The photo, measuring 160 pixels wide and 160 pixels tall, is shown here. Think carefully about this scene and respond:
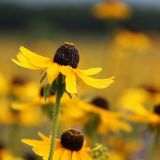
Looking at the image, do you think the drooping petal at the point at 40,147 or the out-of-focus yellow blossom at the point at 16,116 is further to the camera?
the out-of-focus yellow blossom at the point at 16,116

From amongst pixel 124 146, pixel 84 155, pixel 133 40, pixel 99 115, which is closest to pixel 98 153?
pixel 84 155

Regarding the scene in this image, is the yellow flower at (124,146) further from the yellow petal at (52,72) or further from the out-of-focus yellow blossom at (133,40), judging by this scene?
the out-of-focus yellow blossom at (133,40)

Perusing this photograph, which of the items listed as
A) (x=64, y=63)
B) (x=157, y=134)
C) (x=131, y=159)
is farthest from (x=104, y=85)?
(x=131, y=159)

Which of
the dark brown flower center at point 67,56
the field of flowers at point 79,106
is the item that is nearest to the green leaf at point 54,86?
the field of flowers at point 79,106

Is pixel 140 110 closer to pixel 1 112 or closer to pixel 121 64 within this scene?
pixel 1 112

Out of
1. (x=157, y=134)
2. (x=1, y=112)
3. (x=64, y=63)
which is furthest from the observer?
(x=1, y=112)

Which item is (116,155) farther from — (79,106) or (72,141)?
(72,141)

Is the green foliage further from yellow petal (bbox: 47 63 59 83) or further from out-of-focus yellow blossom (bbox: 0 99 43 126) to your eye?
out-of-focus yellow blossom (bbox: 0 99 43 126)
